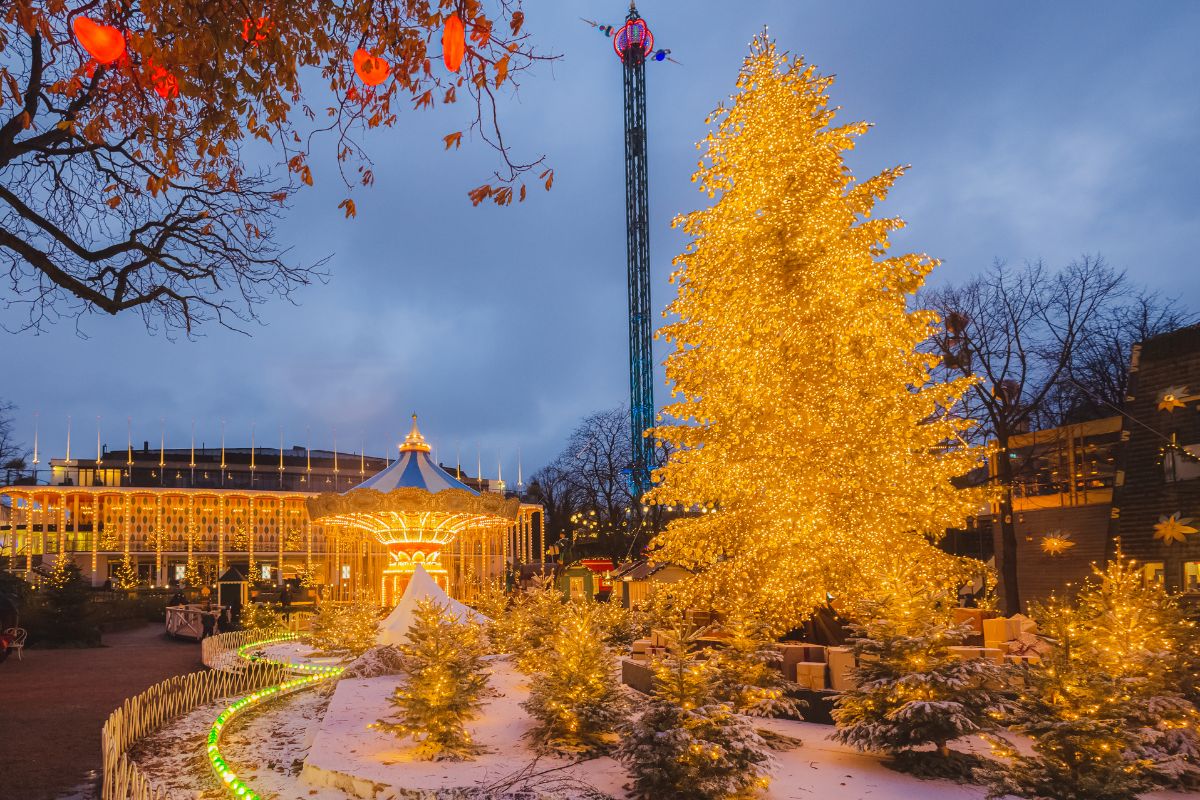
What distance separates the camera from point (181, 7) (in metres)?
5.63

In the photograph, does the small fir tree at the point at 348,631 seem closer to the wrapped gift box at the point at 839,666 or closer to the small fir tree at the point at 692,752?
the wrapped gift box at the point at 839,666

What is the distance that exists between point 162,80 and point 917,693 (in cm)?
832

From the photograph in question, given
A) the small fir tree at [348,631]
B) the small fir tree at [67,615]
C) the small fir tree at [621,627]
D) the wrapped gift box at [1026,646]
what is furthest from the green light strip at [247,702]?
the wrapped gift box at [1026,646]

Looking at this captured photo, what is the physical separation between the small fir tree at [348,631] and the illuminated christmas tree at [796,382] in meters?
6.76

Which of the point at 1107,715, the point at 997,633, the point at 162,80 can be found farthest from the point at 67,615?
the point at 1107,715

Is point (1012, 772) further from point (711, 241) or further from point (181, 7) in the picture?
point (711, 241)

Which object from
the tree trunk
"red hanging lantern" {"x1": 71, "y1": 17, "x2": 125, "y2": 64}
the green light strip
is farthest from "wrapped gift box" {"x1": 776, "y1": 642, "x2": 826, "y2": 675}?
the tree trunk

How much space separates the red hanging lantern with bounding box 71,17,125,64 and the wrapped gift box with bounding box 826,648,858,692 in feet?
31.8

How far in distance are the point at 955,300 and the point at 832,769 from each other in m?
23.0

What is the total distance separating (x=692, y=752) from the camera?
6.85 m

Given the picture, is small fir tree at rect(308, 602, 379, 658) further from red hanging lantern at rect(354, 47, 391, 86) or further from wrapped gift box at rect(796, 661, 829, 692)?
red hanging lantern at rect(354, 47, 391, 86)

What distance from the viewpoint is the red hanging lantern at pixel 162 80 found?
6350 millimetres

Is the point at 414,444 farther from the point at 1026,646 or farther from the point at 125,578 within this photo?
the point at 125,578

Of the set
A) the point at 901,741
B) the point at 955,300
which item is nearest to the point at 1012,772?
the point at 901,741
